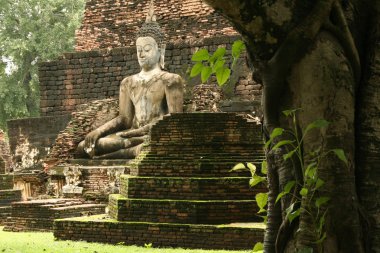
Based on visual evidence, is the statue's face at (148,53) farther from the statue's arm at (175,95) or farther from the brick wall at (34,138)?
the brick wall at (34,138)

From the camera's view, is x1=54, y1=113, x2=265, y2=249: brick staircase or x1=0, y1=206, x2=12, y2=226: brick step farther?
x1=0, y1=206, x2=12, y2=226: brick step

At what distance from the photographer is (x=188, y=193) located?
9.02m

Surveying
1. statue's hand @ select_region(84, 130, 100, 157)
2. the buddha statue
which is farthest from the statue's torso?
statue's hand @ select_region(84, 130, 100, 157)

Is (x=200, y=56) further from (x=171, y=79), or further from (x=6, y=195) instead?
(x=6, y=195)

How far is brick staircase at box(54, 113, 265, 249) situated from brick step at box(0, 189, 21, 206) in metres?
4.43

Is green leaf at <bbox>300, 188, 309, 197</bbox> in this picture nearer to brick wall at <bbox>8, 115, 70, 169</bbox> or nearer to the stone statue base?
the stone statue base

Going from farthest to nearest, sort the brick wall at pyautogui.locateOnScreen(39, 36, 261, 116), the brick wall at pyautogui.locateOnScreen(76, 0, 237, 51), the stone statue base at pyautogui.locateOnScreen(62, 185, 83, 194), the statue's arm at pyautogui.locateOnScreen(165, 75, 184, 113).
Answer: the brick wall at pyautogui.locateOnScreen(76, 0, 237, 51), the brick wall at pyautogui.locateOnScreen(39, 36, 261, 116), the statue's arm at pyautogui.locateOnScreen(165, 75, 184, 113), the stone statue base at pyautogui.locateOnScreen(62, 185, 83, 194)

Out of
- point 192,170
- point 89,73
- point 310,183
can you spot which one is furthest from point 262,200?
point 89,73

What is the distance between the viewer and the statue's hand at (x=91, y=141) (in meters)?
14.1

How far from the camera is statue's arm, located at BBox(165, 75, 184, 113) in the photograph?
13.5m

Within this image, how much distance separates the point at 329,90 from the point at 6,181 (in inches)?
465

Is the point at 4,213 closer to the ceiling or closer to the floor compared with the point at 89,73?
closer to the floor

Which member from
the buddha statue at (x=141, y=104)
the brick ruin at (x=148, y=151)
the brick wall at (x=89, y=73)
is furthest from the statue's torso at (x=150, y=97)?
the brick wall at (x=89, y=73)

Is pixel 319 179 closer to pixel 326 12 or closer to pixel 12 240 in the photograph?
pixel 326 12
